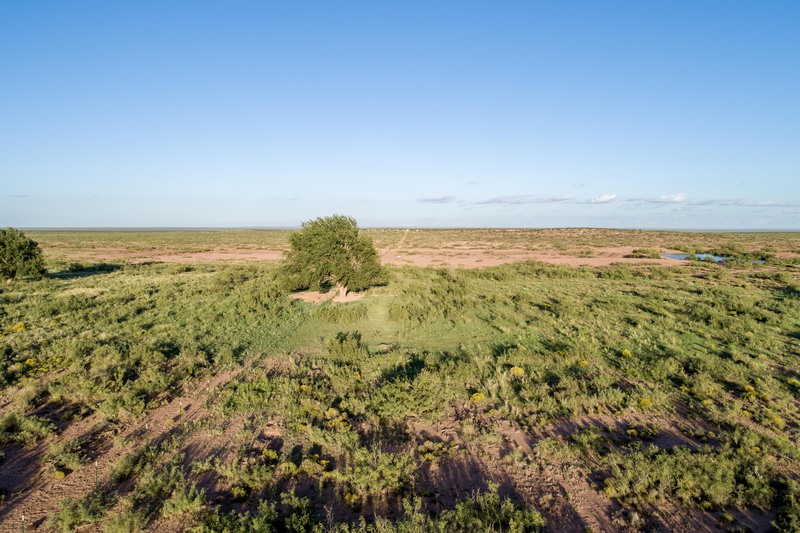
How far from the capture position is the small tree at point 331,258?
21.0 metres

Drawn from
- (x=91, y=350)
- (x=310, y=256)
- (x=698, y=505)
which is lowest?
(x=698, y=505)

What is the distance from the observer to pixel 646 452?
6.77m

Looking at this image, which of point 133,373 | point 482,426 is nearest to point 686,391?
point 482,426

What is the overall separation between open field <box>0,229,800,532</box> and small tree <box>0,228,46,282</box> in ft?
37.3

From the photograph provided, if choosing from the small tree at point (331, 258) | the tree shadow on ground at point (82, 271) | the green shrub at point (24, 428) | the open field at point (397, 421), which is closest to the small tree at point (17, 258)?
the tree shadow on ground at point (82, 271)

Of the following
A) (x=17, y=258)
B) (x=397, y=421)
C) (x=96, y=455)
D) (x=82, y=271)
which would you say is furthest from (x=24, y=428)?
(x=82, y=271)

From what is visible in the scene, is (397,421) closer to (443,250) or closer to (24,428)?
(24,428)

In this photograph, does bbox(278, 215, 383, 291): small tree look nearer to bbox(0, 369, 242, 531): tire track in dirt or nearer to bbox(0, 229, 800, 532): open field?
bbox(0, 229, 800, 532): open field

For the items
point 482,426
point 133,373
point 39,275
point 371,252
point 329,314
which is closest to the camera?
point 482,426

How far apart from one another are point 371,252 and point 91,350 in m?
13.6

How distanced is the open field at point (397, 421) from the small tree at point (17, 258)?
37.3 feet

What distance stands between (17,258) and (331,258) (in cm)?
2126

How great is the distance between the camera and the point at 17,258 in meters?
24.2

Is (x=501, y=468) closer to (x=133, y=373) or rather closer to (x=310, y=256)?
(x=133, y=373)
